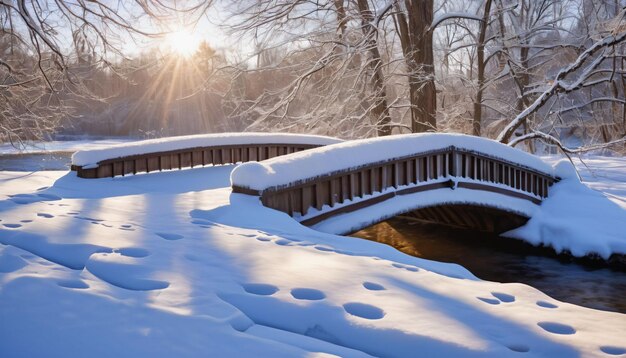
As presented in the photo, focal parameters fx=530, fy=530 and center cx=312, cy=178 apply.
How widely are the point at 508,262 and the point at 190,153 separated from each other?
657cm

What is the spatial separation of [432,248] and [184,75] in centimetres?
3709

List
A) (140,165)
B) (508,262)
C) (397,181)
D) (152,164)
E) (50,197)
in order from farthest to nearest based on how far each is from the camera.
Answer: (508,262), (152,164), (140,165), (397,181), (50,197)

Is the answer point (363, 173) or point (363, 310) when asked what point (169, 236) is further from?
point (363, 173)

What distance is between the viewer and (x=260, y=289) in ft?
9.86

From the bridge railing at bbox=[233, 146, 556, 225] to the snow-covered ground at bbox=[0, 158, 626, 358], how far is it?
2198 millimetres

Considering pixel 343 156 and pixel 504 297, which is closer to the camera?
pixel 504 297

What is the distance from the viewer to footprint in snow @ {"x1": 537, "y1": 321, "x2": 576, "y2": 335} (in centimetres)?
270

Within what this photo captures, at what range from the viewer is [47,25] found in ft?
29.2

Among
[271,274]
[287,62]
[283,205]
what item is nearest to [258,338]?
[271,274]

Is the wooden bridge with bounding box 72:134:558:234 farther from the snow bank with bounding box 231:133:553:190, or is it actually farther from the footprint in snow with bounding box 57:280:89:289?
the footprint in snow with bounding box 57:280:89:289

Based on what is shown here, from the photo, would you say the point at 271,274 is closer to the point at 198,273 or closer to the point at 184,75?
the point at 198,273

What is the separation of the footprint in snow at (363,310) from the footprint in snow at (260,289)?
0.45m

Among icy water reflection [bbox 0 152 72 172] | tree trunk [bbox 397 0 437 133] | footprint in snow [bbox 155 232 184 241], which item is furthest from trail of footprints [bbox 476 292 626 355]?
icy water reflection [bbox 0 152 72 172]

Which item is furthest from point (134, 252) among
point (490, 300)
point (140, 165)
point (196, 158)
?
point (196, 158)
